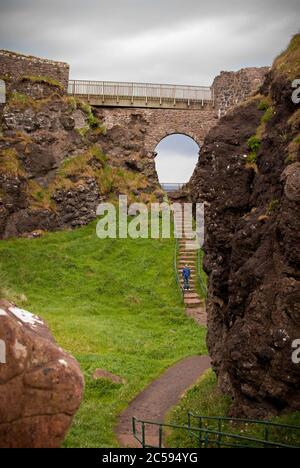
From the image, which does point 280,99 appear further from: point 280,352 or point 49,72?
point 49,72

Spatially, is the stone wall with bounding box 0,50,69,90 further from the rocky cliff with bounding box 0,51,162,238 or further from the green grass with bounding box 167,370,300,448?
the green grass with bounding box 167,370,300,448

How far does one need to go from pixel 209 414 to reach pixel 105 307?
42.4ft

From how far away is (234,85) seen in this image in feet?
141

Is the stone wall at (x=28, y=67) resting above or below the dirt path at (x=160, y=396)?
above

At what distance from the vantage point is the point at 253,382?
535 inches

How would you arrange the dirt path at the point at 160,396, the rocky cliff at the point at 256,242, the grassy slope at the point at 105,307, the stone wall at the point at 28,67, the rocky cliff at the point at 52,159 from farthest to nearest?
the stone wall at the point at 28,67 < the rocky cliff at the point at 52,159 < the grassy slope at the point at 105,307 < the dirt path at the point at 160,396 < the rocky cliff at the point at 256,242

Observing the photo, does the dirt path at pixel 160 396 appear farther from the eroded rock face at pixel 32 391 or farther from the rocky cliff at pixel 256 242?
the eroded rock face at pixel 32 391

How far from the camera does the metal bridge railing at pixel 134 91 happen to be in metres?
41.7

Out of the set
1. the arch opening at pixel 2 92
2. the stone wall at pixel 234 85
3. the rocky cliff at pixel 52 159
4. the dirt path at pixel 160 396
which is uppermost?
the stone wall at pixel 234 85

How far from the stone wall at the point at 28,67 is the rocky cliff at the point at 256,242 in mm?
24754

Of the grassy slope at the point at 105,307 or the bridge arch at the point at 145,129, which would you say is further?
the bridge arch at the point at 145,129

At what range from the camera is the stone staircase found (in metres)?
27.5

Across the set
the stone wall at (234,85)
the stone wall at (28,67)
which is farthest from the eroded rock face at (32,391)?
the stone wall at (234,85)

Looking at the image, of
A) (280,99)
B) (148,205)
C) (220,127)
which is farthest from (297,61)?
(148,205)
